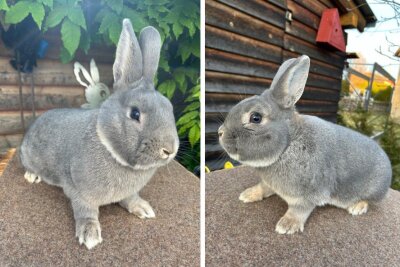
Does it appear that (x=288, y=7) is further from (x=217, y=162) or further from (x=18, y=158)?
(x=18, y=158)

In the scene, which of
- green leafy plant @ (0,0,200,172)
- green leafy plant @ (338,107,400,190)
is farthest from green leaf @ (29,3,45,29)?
green leafy plant @ (338,107,400,190)

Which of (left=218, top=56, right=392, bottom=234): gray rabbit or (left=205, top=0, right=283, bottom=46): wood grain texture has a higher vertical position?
(left=205, top=0, right=283, bottom=46): wood grain texture

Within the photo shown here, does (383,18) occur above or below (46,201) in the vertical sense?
above

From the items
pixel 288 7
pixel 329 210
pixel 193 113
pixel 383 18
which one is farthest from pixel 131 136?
pixel 383 18

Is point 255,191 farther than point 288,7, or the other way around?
point 255,191

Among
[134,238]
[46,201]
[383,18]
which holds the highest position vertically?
[383,18]

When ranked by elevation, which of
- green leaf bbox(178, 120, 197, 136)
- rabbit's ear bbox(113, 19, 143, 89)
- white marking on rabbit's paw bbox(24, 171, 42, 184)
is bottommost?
white marking on rabbit's paw bbox(24, 171, 42, 184)

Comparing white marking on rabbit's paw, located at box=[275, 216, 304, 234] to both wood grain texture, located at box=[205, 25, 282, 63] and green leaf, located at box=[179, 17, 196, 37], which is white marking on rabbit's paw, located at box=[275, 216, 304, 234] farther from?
green leaf, located at box=[179, 17, 196, 37]
